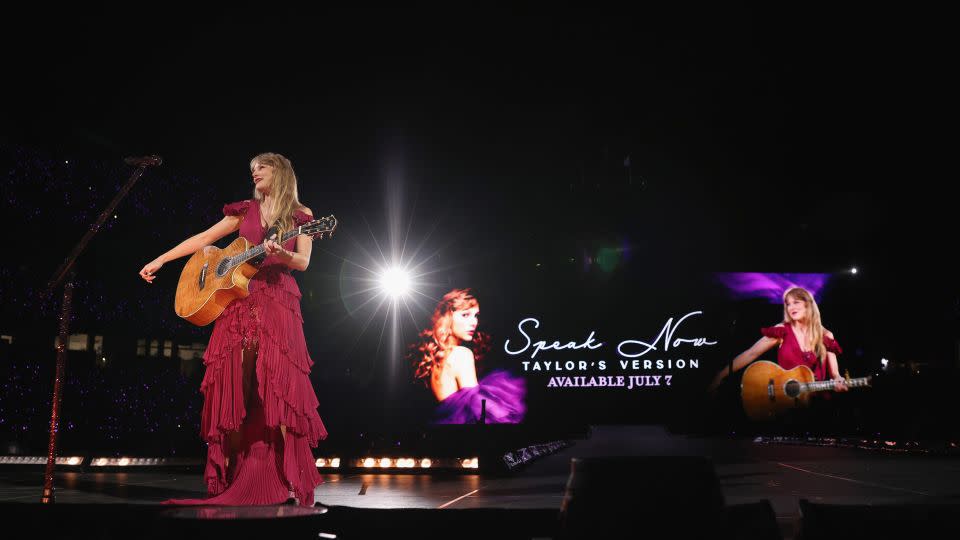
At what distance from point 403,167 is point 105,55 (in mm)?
Answer: 3525

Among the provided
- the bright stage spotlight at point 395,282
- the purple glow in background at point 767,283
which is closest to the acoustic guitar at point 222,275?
the bright stage spotlight at point 395,282

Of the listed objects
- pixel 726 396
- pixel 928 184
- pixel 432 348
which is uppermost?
pixel 928 184

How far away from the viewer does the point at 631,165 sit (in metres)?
A: 9.11

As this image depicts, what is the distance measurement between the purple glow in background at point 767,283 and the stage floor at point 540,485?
6764mm

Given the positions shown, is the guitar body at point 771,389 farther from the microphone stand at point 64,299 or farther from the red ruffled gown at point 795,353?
the microphone stand at point 64,299

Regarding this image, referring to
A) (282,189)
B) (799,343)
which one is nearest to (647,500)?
(282,189)

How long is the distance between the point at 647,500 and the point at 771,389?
13444 mm

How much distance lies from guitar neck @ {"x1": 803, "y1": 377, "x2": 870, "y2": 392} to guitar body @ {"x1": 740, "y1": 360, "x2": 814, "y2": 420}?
0.08 meters

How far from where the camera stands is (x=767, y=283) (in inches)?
557

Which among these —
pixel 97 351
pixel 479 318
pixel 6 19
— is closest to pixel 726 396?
pixel 479 318

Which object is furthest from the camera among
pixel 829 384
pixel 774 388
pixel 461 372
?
pixel 461 372

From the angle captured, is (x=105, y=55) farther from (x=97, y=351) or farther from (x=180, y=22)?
(x=97, y=351)

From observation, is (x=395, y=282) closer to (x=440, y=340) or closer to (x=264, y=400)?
(x=440, y=340)

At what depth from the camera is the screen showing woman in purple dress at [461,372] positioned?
1425 cm
